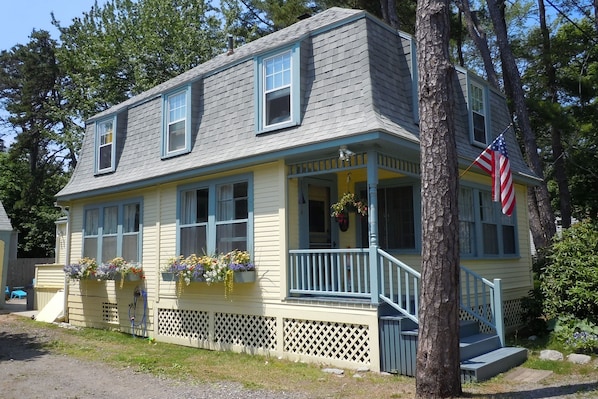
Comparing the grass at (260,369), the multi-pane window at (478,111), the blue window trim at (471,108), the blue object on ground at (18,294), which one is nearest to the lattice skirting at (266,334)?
the grass at (260,369)

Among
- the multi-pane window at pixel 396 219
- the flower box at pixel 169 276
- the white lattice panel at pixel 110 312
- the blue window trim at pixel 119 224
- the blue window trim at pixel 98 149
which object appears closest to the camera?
the multi-pane window at pixel 396 219

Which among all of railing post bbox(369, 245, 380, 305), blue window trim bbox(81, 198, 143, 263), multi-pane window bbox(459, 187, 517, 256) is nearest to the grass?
railing post bbox(369, 245, 380, 305)

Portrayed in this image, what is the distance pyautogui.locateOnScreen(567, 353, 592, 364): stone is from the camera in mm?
7878

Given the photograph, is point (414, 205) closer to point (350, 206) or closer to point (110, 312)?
point (350, 206)

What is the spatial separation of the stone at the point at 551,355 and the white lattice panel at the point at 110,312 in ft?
30.1

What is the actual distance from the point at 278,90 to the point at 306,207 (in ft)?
7.25

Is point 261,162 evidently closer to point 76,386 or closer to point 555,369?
point 76,386

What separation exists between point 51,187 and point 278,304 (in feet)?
94.1

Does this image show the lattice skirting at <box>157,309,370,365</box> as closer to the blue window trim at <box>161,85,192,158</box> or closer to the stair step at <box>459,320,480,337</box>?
the stair step at <box>459,320,480,337</box>

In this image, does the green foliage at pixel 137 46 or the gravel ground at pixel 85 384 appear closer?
the gravel ground at pixel 85 384

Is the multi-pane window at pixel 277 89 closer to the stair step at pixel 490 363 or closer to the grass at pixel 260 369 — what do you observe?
the grass at pixel 260 369

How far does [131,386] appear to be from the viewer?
6953 mm

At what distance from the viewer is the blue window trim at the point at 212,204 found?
30.5 feet

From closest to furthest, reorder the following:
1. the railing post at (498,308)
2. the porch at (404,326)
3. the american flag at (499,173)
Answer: the porch at (404,326) → the railing post at (498,308) → the american flag at (499,173)
